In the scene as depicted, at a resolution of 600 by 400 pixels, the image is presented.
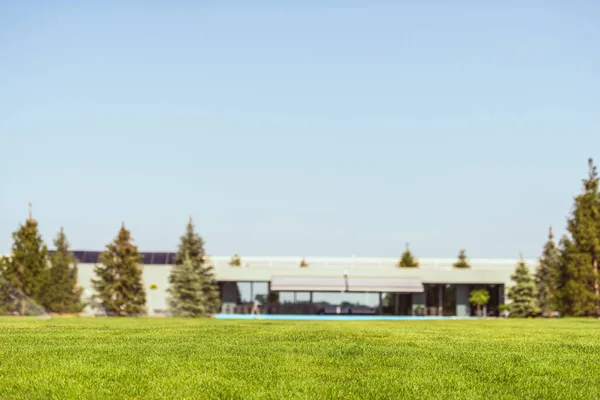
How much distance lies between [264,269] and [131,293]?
1145 cm

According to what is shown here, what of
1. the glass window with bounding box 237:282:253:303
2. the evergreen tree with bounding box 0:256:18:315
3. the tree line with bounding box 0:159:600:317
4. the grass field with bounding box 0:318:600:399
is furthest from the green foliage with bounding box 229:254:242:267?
the grass field with bounding box 0:318:600:399

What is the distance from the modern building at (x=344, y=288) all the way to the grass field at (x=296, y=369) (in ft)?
132

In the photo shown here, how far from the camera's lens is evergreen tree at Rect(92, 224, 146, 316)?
43.8m

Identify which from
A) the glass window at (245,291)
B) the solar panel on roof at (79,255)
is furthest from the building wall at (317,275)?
the solar panel on roof at (79,255)

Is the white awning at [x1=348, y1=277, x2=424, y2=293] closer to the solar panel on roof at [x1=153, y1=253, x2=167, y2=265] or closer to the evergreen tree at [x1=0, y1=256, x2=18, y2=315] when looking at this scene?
the solar panel on roof at [x1=153, y1=253, x2=167, y2=265]

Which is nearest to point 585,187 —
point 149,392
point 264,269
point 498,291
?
point 498,291

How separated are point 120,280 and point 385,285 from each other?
1921 cm

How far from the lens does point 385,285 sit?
170 feet

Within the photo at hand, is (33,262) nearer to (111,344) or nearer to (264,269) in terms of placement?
(264,269)

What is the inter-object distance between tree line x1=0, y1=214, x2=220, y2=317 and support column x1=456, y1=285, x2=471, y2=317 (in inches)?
727

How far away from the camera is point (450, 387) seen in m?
7.35

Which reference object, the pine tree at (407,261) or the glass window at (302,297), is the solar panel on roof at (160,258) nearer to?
the glass window at (302,297)

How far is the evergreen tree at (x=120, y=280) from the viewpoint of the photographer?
43781mm

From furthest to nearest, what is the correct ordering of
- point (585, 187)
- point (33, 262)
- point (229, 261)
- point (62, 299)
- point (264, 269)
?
point (229, 261) < point (264, 269) < point (62, 299) < point (33, 262) < point (585, 187)
